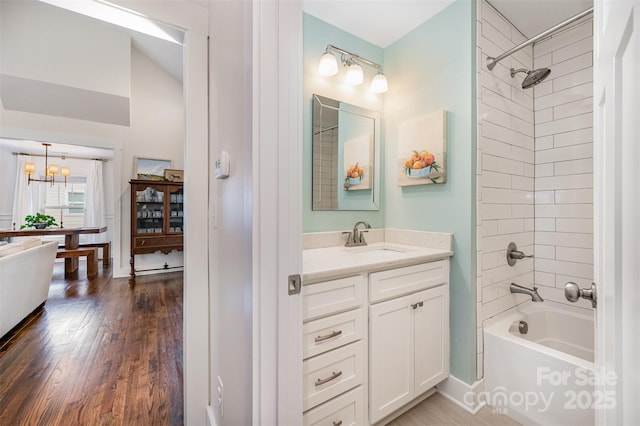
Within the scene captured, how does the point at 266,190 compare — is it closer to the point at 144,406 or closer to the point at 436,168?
the point at 436,168

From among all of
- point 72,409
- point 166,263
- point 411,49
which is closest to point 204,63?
point 411,49

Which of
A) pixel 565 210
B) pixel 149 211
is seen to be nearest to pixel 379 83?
pixel 565 210

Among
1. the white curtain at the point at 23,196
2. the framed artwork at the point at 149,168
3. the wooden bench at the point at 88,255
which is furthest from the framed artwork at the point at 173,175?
the white curtain at the point at 23,196

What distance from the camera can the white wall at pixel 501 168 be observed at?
1699 mm

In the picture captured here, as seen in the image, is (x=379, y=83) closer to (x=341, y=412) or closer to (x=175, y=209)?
(x=341, y=412)

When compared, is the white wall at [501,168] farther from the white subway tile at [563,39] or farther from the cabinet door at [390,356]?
the cabinet door at [390,356]

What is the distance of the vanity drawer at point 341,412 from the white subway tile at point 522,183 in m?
1.75

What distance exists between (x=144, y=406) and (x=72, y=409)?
1.32 ft

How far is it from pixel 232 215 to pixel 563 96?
8.38ft

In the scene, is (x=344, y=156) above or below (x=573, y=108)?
below

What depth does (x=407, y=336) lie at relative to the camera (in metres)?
1.46

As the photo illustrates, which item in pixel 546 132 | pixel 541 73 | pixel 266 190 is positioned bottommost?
pixel 266 190

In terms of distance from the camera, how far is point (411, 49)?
78.4 inches

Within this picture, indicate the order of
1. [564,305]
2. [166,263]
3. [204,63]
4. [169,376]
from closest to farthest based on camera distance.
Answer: [204,63] → [169,376] → [564,305] → [166,263]
